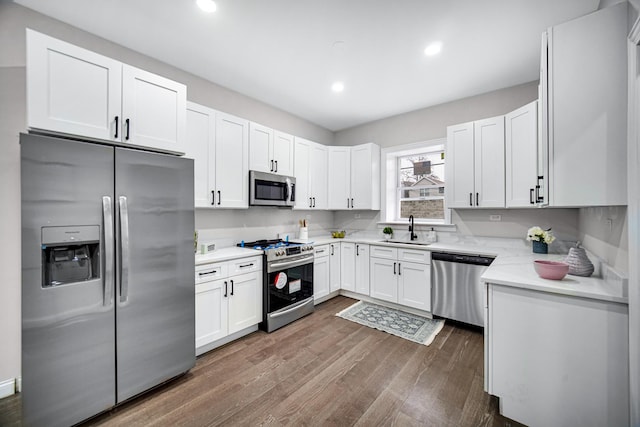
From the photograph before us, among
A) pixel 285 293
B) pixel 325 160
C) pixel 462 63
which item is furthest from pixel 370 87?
pixel 285 293

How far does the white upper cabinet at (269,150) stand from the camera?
3.20m

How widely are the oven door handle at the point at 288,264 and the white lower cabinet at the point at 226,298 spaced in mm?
131

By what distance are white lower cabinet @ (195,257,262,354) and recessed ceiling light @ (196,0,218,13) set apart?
216 cm

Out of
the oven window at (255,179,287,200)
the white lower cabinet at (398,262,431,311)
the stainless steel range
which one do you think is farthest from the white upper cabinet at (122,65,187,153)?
the white lower cabinet at (398,262,431,311)

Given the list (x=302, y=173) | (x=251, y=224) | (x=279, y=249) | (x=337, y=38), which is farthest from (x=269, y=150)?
(x=337, y=38)

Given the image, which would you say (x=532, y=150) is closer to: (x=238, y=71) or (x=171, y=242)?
(x=238, y=71)

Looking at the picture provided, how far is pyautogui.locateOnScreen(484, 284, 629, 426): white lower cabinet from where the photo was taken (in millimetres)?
1362

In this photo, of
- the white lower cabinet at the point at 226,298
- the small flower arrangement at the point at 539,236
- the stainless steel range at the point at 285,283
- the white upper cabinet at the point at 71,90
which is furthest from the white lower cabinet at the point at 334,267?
the white upper cabinet at the point at 71,90

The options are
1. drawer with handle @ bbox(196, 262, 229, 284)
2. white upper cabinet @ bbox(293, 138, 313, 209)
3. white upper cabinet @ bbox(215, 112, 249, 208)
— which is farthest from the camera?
white upper cabinet @ bbox(293, 138, 313, 209)

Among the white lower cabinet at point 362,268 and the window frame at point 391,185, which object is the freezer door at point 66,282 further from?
the window frame at point 391,185

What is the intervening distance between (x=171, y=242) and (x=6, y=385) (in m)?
1.59

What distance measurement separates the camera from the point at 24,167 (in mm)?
1436

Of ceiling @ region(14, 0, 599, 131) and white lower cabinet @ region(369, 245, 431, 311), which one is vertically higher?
ceiling @ region(14, 0, 599, 131)

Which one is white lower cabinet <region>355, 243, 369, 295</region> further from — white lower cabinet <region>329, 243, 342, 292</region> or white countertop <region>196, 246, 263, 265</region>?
white countertop <region>196, 246, 263, 265</region>
